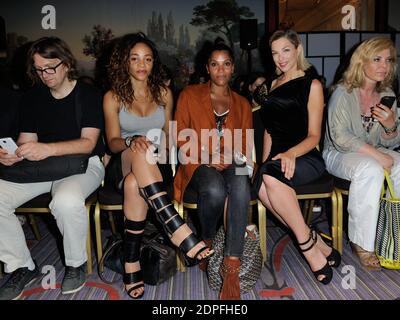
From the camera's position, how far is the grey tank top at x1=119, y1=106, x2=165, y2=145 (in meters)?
2.45

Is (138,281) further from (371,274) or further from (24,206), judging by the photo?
(371,274)

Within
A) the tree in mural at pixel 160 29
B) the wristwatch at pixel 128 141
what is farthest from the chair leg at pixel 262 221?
the tree in mural at pixel 160 29

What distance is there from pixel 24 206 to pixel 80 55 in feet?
16.9

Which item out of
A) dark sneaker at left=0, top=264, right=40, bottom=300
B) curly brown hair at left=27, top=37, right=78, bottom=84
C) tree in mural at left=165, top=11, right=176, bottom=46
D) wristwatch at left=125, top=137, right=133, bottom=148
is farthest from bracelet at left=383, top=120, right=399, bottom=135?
tree in mural at left=165, top=11, right=176, bottom=46

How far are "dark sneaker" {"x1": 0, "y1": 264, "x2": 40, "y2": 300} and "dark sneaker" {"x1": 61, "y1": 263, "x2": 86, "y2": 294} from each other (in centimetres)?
24

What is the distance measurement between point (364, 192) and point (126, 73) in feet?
5.22

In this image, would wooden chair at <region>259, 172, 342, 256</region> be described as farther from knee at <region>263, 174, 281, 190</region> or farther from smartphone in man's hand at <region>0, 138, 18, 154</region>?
smartphone in man's hand at <region>0, 138, 18, 154</region>

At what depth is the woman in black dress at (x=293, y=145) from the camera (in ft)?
7.23

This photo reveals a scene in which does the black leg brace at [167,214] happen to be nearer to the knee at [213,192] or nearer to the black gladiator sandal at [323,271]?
the knee at [213,192]

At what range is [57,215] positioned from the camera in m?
2.16

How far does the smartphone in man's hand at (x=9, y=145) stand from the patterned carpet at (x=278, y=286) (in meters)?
0.78

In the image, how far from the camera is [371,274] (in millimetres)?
2289

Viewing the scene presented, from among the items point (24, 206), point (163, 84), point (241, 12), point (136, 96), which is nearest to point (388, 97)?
point (163, 84)

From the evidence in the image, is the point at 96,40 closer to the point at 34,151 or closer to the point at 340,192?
the point at 34,151
